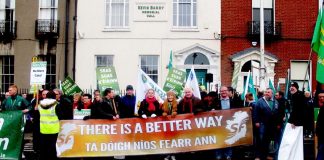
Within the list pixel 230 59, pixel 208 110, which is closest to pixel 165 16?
pixel 230 59

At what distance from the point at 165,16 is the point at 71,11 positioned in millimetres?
4812

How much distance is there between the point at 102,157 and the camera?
43.6ft

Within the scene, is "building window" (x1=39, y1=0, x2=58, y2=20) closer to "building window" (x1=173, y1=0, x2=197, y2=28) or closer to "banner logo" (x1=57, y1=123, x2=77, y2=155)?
"building window" (x1=173, y1=0, x2=197, y2=28)

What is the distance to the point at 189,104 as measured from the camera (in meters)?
13.0

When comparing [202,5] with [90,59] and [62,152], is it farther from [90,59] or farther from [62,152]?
[62,152]

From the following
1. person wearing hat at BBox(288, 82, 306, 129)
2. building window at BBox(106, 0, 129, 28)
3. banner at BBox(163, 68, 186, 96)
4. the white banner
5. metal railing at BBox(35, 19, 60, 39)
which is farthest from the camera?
building window at BBox(106, 0, 129, 28)

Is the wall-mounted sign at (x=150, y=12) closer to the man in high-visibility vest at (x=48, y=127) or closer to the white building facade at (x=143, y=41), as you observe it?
the white building facade at (x=143, y=41)

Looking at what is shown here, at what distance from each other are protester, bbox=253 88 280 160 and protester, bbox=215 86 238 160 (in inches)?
26.6

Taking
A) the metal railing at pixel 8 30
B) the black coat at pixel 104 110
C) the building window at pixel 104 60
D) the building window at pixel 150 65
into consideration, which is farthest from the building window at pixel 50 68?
the black coat at pixel 104 110

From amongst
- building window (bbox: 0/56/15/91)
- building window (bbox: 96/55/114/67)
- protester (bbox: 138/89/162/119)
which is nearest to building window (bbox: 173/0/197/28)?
building window (bbox: 96/55/114/67)

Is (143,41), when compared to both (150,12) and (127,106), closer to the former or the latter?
(150,12)

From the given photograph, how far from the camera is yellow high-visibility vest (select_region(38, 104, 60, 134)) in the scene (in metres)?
12.5

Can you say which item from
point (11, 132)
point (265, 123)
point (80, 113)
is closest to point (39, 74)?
point (80, 113)

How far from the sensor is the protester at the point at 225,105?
13.1 meters
